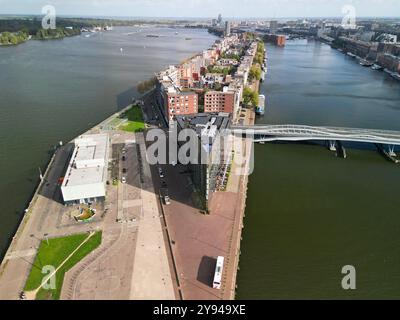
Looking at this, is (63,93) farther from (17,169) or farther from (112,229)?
(112,229)

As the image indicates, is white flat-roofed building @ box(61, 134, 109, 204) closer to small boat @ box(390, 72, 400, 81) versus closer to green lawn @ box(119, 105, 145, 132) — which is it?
green lawn @ box(119, 105, 145, 132)

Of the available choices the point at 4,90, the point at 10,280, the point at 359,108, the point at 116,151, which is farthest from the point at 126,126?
the point at 359,108

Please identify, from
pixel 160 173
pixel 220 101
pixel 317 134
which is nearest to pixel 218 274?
pixel 160 173

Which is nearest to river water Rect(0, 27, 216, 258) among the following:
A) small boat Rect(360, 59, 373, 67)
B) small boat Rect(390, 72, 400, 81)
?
small boat Rect(360, 59, 373, 67)

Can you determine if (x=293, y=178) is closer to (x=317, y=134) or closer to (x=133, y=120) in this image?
(x=317, y=134)

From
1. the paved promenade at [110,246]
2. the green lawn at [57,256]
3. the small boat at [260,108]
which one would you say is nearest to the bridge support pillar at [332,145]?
the small boat at [260,108]

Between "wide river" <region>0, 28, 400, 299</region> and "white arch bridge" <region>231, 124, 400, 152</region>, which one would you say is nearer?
"wide river" <region>0, 28, 400, 299</region>
